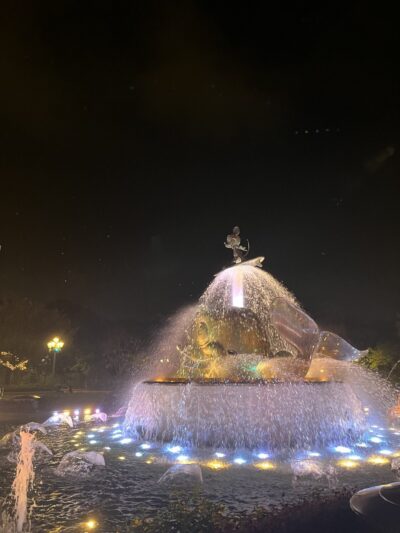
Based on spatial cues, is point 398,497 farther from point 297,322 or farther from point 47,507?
point 297,322

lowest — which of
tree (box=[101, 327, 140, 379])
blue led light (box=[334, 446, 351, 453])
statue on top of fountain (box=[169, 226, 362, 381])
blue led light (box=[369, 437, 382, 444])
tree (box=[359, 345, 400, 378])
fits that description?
blue led light (box=[334, 446, 351, 453])

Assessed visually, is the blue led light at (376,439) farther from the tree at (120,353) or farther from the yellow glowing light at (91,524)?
the tree at (120,353)

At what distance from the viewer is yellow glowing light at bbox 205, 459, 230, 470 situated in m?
7.04

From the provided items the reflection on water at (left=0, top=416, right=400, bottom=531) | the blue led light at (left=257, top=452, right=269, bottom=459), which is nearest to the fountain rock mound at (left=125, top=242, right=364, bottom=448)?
the reflection on water at (left=0, top=416, right=400, bottom=531)

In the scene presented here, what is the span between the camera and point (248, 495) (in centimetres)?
545

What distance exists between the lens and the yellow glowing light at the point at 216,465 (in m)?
7.04

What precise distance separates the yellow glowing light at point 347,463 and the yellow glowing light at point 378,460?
0.99 feet

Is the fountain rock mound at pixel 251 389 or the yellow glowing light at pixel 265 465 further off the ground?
the fountain rock mound at pixel 251 389

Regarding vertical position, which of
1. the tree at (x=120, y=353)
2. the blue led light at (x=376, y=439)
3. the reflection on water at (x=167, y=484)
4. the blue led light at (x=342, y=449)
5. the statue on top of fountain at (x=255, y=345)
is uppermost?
the tree at (x=120, y=353)

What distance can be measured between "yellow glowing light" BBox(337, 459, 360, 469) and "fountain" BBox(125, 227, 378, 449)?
4.63 ft

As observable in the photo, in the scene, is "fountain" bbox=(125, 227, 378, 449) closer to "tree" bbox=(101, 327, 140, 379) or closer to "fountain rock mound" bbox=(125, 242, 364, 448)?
"fountain rock mound" bbox=(125, 242, 364, 448)

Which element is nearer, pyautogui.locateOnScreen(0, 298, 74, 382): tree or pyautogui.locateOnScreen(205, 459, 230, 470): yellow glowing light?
pyautogui.locateOnScreen(205, 459, 230, 470): yellow glowing light

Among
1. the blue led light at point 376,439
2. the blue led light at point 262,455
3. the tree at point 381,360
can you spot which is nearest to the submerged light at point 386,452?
the blue led light at point 376,439

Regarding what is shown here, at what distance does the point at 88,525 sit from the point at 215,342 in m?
6.33
